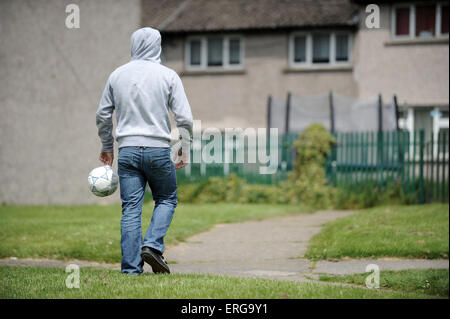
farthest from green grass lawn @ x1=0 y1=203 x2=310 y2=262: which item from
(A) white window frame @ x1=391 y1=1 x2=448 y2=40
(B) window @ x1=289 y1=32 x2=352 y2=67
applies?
(B) window @ x1=289 y1=32 x2=352 y2=67

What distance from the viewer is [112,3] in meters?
14.2

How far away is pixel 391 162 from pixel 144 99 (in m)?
10.1

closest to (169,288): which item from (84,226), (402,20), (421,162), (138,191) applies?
(138,191)

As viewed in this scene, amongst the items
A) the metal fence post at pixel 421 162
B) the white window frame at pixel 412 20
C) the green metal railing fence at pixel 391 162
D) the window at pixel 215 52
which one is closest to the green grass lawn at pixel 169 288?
the metal fence post at pixel 421 162

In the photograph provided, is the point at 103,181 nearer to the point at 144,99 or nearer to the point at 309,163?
the point at 144,99

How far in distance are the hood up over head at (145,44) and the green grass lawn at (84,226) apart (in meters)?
2.89

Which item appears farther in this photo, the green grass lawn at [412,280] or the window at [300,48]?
the window at [300,48]

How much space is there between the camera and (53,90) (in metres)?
14.3

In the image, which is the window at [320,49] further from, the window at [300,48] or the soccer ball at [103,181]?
the soccer ball at [103,181]

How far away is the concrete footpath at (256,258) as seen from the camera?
22.3ft

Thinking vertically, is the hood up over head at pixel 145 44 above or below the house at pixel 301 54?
below

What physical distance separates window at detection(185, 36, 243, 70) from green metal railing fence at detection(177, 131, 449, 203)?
7.96 m

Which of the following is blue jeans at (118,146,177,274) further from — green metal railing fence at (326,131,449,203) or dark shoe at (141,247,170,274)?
green metal railing fence at (326,131,449,203)
